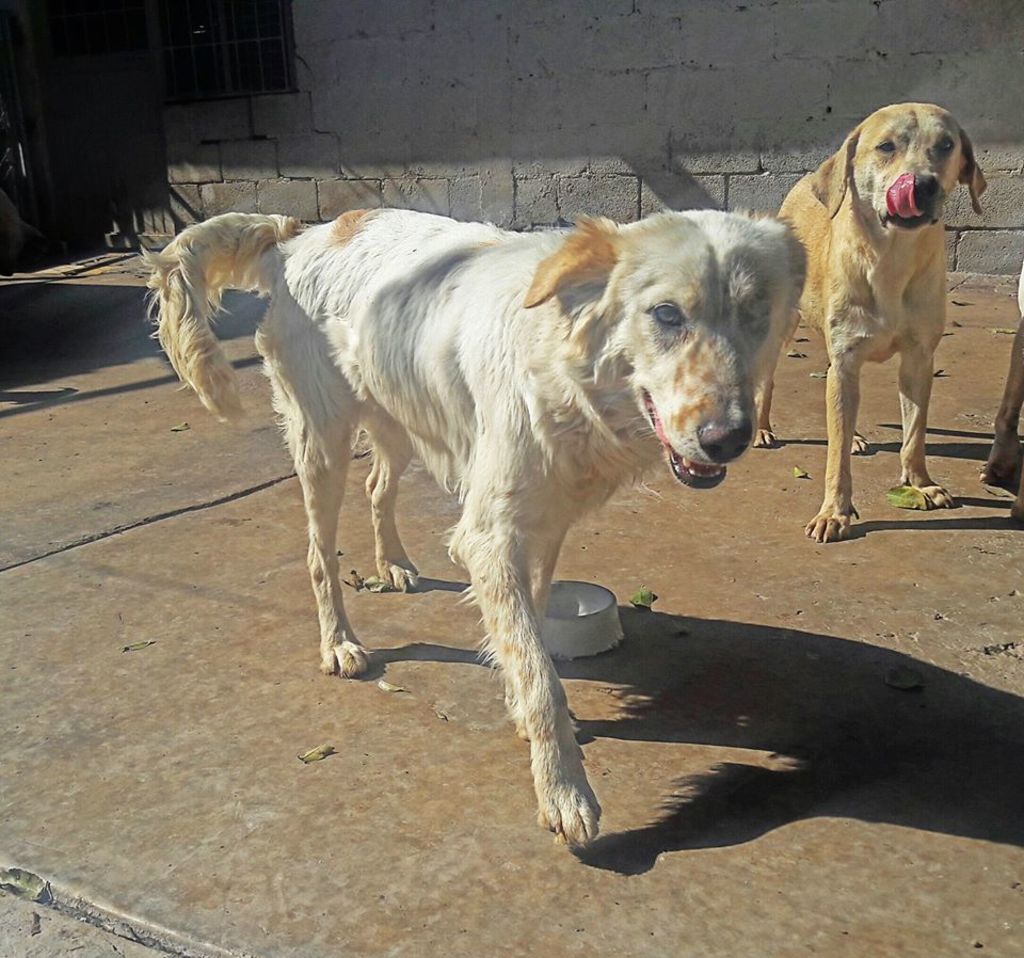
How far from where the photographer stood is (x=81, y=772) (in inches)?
116

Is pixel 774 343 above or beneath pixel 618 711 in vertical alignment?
above

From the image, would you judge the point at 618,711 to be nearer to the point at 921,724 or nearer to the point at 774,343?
the point at 921,724

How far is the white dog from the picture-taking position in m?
2.56

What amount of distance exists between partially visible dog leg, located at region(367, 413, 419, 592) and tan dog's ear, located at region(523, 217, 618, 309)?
1.39 m

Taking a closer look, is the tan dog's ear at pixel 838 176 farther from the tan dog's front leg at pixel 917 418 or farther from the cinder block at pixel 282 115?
the cinder block at pixel 282 115

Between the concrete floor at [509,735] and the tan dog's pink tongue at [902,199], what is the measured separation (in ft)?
3.81

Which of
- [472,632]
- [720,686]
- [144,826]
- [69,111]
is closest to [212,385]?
[472,632]

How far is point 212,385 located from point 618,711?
1642 millimetres

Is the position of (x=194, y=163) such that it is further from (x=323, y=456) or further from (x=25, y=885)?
(x=25, y=885)

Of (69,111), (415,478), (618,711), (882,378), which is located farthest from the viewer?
(69,111)

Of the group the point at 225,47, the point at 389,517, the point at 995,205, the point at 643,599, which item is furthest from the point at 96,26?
the point at 643,599

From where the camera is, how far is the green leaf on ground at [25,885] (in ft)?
8.09

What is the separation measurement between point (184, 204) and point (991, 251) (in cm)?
824

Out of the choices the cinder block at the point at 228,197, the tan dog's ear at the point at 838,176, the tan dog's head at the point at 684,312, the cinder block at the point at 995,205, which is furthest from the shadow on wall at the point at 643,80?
the tan dog's head at the point at 684,312
